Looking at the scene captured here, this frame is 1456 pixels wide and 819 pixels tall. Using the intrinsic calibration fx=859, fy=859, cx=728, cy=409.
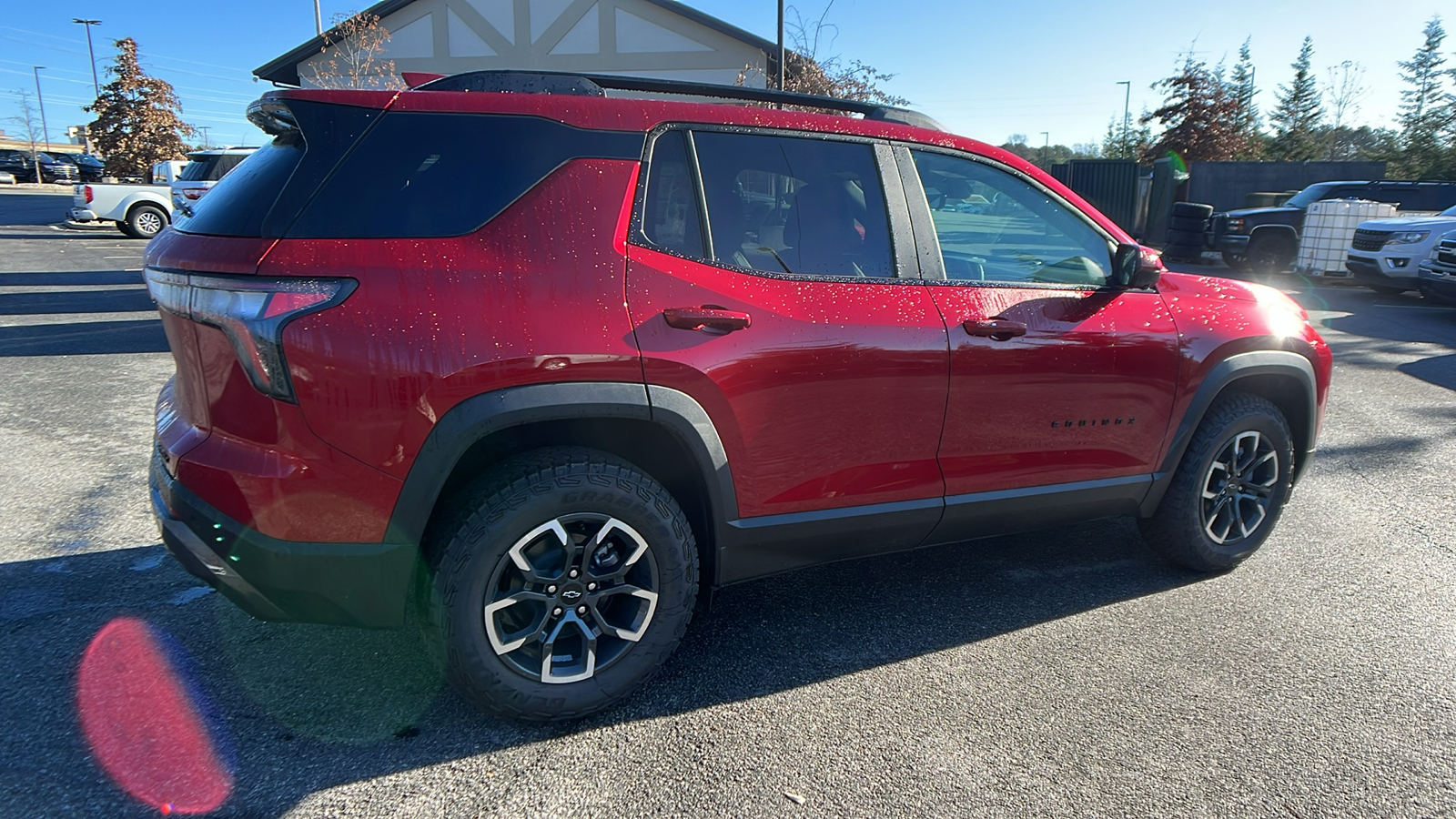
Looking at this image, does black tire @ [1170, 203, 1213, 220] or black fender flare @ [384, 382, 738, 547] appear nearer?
black fender flare @ [384, 382, 738, 547]

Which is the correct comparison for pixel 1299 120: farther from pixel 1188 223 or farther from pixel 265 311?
pixel 265 311

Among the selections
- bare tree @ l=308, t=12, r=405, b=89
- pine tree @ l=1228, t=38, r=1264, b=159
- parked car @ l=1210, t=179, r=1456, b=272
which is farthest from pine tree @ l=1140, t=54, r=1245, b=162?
bare tree @ l=308, t=12, r=405, b=89

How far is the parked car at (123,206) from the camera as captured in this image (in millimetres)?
18328

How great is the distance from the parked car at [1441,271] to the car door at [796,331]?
11.4 meters

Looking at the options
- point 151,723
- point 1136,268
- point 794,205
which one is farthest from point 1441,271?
point 151,723

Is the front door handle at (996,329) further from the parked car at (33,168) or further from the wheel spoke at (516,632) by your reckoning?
the parked car at (33,168)

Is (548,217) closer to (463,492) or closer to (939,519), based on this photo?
(463,492)

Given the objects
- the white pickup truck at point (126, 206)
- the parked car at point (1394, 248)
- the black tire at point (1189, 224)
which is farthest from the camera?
the white pickup truck at point (126, 206)

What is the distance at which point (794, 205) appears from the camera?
2881 mm

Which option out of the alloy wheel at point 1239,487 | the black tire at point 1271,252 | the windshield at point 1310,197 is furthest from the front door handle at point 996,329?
the windshield at point 1310,197

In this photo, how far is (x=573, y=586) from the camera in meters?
2.53

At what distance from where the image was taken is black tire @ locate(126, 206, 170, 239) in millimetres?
18531

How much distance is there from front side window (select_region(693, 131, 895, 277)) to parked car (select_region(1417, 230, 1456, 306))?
11.4m

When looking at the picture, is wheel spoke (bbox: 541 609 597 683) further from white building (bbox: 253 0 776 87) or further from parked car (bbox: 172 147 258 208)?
white building (bbox: 253 0 776 87)
